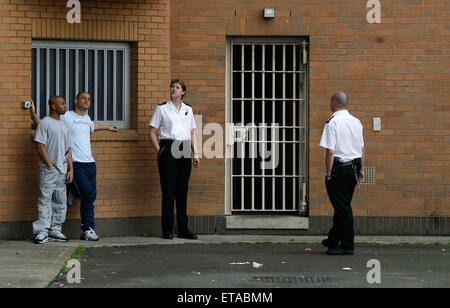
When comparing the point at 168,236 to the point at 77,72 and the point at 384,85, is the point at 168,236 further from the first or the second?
the point at 384,85

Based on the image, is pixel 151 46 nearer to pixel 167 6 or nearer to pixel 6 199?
pixel 167 6

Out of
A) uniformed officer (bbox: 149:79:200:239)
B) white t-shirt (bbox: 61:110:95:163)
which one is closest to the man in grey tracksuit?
white t-shirt (bbox: 61:110:95:163)

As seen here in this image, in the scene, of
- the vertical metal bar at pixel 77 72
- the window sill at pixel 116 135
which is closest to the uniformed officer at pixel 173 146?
the window sill at pixel 116 135

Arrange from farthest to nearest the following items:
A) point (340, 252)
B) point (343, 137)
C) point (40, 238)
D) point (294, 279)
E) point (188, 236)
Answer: point (188, 236), point (40, 238), point (340, 252), point (343, 137), point (294, 279)

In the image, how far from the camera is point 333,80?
544 inches

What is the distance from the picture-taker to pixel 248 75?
14086 millimetres

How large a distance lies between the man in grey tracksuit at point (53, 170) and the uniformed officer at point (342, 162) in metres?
3.23

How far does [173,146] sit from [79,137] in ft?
3.81

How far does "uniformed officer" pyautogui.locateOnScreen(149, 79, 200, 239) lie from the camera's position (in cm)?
1295

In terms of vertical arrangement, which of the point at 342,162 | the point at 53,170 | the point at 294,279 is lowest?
the point at 294,279

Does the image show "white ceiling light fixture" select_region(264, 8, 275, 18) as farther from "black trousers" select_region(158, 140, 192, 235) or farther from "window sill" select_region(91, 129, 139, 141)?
"window sill" select_region(91, 129, 139, 141)

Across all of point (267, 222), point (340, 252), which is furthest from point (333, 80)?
point (340, 252)
